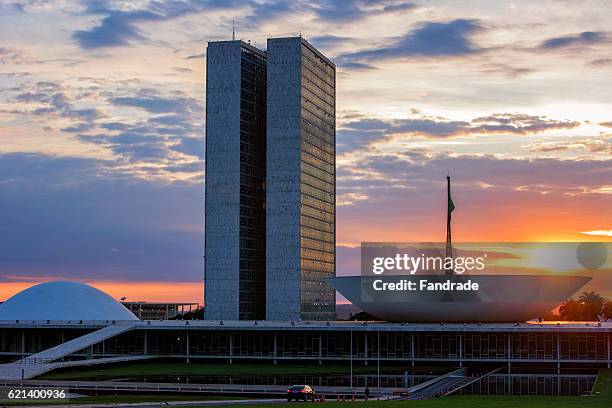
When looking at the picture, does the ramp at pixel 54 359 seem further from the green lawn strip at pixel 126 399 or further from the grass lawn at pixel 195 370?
the green lawn strip at pixel 126 399

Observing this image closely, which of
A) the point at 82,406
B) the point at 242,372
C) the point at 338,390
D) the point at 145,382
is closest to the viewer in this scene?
the point at 82,406

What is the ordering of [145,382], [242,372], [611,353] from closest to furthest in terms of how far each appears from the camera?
1. [145,382]
2. [242,372]
3. [611,353]

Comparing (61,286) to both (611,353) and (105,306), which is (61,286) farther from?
(611,353)

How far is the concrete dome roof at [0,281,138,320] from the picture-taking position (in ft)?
546

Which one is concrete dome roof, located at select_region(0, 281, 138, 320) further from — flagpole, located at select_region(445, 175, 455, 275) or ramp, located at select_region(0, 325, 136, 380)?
flagpole, located at select_region(445, 175, 455, 275)

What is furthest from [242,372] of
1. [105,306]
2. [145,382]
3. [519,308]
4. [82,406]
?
[105,306]

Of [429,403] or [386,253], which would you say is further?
[386,253]

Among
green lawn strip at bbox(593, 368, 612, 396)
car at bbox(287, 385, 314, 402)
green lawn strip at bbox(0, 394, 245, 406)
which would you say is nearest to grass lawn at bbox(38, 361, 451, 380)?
green lawn strip at bbox(593, 368, 612, 396)

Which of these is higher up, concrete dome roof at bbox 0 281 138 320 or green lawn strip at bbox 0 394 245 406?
concrete dome roof at bbox 0 281 138 320

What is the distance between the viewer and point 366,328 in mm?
131625

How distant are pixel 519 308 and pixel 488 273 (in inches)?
253

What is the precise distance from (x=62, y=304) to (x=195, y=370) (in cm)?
5688

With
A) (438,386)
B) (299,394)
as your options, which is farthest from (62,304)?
(299,394)

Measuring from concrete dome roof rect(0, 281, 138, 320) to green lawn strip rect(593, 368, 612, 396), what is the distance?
83.1 meters
